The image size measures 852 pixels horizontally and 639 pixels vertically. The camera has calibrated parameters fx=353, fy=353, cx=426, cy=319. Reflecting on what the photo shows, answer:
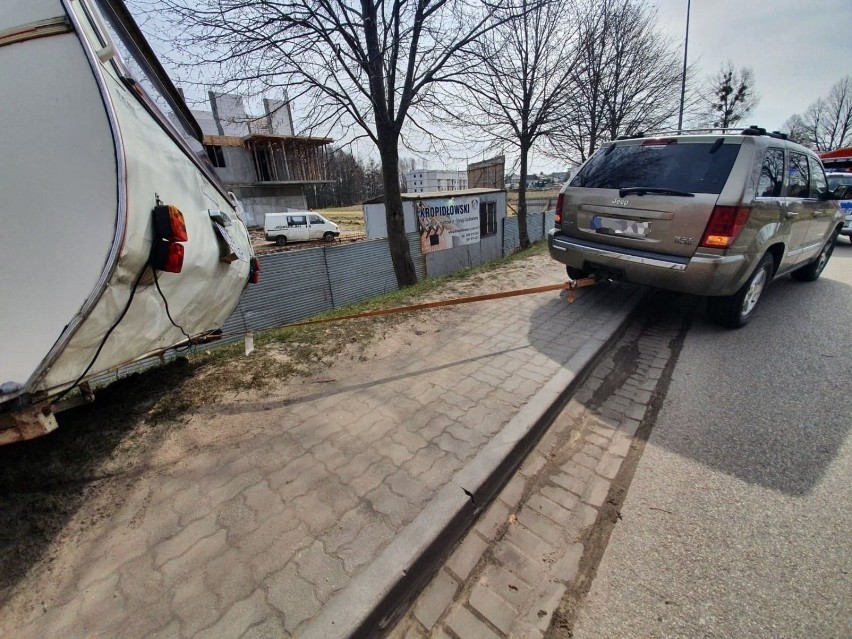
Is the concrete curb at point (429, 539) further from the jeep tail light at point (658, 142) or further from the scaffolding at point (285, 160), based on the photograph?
the scaffolding at point (285, 160)

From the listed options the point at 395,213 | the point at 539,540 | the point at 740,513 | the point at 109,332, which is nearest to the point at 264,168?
the point at 395,213

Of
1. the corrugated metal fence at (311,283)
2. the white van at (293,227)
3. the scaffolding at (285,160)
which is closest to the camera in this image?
the corrugated metal fence at (311,283)

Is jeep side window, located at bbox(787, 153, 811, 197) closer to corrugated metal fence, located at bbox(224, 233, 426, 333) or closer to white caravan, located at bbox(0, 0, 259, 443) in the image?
white caravan, located at bbox(0, 0, 259, 443)

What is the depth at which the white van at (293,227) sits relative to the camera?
906 inches

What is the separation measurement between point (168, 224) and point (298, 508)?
164 cm

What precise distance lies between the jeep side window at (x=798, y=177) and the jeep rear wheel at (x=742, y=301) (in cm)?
85

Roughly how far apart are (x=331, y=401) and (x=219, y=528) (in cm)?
119

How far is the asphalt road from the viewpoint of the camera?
60.1 inches

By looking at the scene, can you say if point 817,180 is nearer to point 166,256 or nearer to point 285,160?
point 166,256

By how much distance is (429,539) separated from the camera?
1.79 metres

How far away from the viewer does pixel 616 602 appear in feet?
5.24

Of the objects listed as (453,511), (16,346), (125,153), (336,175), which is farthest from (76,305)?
(336,175)

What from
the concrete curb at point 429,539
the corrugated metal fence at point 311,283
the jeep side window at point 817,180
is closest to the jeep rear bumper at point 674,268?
the concrete curb at point 429,539

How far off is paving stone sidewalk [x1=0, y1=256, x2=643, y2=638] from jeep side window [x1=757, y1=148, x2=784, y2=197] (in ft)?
8.13
